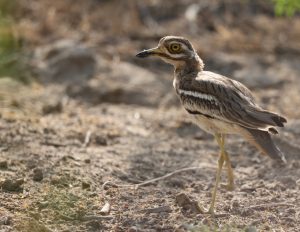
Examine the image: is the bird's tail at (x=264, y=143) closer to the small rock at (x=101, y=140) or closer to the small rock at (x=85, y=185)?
the small rock at (x=85, y=185)

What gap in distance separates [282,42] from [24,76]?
327 cm

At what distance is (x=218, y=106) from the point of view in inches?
170

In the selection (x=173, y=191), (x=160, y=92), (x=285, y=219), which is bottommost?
(x=285, y=219)

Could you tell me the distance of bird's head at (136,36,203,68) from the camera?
4.84m

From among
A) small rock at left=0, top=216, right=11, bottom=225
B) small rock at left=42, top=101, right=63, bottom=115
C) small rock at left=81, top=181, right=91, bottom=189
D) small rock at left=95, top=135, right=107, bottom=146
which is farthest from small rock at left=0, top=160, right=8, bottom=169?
small rock at left=42, top=101, right=63, bottom=115

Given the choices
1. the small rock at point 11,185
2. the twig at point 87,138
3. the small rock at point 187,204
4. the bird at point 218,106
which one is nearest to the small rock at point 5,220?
the small rock at point 11,185

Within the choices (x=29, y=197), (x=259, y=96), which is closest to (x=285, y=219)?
(x=29, y=197)

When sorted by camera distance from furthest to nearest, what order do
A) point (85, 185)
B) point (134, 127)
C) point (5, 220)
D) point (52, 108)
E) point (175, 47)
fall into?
point (52, 108) < point (134, 127) < point (175, 47) < point (85, 185) < point (5, 220)

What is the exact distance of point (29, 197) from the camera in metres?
4.28

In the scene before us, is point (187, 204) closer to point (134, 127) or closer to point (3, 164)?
point (3, 164)

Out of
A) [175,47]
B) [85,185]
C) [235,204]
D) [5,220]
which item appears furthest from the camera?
[175,47]

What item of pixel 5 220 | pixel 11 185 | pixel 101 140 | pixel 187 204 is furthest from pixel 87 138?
pixel 5 220

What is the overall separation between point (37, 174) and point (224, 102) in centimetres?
128

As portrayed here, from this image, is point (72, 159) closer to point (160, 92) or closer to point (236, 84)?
point (236, 84)
